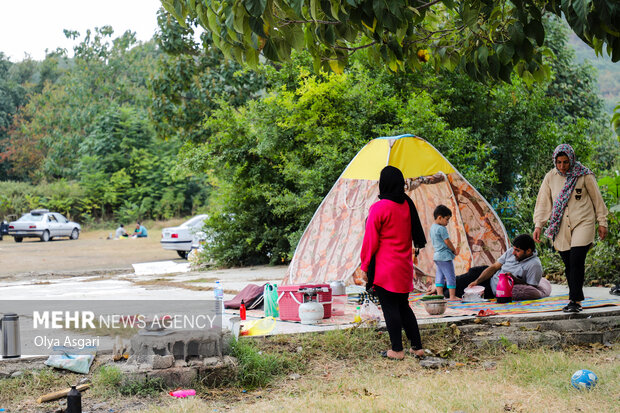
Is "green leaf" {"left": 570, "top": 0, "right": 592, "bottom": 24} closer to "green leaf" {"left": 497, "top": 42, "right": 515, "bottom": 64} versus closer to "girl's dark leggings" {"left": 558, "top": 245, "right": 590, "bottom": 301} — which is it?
"green leaf" {"left": 497, "top": 42, "right": 515, "bottom": 64}

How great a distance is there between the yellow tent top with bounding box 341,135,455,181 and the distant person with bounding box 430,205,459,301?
1181mm

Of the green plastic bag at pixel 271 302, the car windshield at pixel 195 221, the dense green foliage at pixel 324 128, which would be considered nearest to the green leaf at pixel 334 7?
the dense green foliage at pixel 324 128

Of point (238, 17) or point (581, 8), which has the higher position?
point (238, 17)

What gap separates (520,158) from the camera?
43.0ft

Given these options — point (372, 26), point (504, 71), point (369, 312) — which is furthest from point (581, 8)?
point (369, 312)

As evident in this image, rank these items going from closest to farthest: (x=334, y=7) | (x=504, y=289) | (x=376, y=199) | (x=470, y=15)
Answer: (x=334, y=7)
(x=470, y=15)
(x=504, y=289)
(x=376, y=199)

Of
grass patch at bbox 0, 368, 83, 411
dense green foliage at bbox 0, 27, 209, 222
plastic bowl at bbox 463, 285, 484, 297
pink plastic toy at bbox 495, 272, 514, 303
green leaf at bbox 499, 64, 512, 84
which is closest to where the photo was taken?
grass patch at bbox 0, 368, 83, 411

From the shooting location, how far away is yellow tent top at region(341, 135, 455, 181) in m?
9.40

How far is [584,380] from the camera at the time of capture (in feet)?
15.2

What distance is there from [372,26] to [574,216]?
12.9 feet

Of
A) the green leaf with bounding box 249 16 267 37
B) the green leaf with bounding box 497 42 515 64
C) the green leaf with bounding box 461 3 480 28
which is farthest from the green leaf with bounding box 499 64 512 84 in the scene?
Result: the green leaf with bounding box 249 16 267 37

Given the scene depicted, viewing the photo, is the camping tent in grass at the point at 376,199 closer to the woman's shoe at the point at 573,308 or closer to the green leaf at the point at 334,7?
the woman's shoe at the point at 573,308

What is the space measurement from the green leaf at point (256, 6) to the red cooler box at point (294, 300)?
3.86m

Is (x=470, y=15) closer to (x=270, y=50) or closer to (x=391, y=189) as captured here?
(x=270, y=50)
